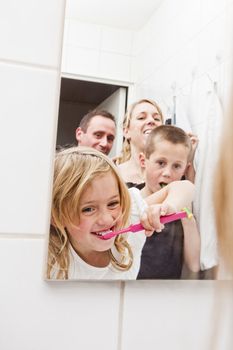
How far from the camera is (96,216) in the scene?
30.9 inches

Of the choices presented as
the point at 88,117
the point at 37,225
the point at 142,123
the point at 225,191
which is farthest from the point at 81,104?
the point at 225,191

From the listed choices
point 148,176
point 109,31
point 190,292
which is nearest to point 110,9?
point 109,31

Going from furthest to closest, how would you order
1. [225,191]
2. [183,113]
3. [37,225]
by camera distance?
1. [183,113]
2. [37,225]
3. [225,191]

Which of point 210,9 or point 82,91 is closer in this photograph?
point 82,91

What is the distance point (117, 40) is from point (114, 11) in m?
0.06

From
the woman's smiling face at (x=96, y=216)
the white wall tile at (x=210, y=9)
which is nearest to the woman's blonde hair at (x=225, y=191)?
the woman's smiling face at (x=96, y=216)

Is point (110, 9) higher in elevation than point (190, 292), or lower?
higher

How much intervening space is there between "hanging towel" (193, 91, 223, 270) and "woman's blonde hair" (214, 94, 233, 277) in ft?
1.80

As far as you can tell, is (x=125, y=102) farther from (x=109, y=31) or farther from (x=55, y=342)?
(x=55, y=342)

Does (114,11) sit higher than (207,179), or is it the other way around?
(114,11)

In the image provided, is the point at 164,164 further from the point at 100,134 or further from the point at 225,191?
the point at 225,191

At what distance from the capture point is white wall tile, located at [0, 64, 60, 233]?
75cm

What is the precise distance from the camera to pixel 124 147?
803 mm

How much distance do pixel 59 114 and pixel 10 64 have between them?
0.41 feet
